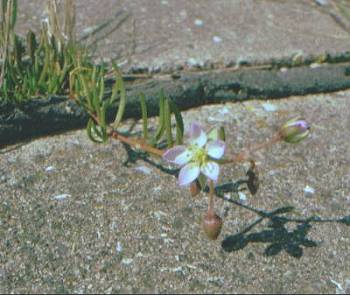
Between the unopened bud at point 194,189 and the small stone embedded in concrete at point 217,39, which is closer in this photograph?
the unopened bud at point 194,189

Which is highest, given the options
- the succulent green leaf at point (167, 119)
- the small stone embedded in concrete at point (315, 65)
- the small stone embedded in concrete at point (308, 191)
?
the succulent green leaf at point (167, 119)

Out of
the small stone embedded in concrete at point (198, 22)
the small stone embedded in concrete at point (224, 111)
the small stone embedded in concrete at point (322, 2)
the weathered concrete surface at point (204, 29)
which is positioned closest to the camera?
the small stone embedded in concrete at point (224, 111)

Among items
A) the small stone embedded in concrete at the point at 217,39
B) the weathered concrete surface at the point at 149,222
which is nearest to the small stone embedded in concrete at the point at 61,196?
the weathered concrete surface at the point at 149,222

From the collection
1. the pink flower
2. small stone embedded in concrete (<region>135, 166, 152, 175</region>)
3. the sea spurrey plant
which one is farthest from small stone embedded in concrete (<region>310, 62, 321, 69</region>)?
the pink flower

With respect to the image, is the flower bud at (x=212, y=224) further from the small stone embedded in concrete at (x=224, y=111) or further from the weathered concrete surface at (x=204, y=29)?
the weathered concrete surface at (x=204, y=29)

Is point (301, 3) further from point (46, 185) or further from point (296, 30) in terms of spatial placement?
point (46, 185)

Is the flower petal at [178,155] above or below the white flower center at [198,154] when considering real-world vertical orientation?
below

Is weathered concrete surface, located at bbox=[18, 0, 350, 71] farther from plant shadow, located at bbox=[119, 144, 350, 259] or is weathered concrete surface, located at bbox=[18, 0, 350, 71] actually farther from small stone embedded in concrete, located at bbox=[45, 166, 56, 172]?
plant shadow, located at bbox=[119, 144, 350, 259]

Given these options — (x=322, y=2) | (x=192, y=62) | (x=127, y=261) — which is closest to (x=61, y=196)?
(x=127, y=261)
